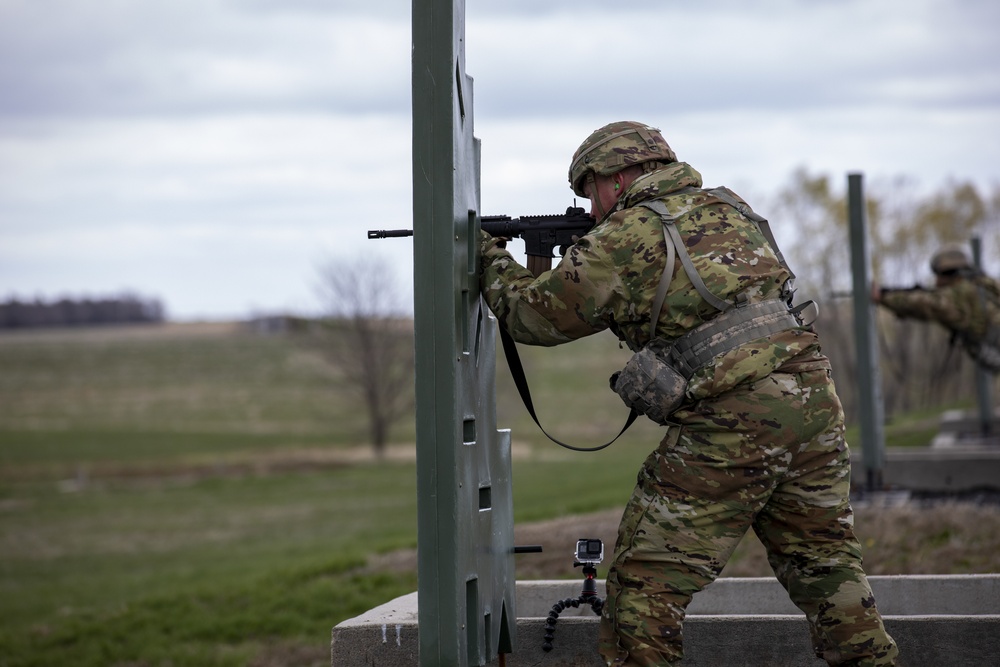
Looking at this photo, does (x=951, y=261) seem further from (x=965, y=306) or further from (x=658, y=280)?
(x=658, y=280)

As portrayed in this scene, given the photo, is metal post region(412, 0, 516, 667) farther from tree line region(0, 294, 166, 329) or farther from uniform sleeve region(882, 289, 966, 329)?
tree line region(0, 294, 166, 329)

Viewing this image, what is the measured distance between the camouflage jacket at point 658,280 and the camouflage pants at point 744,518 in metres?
0.10

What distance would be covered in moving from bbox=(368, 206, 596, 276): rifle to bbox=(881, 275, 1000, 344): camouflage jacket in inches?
359

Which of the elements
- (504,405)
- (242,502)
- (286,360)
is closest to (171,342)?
(286,360)

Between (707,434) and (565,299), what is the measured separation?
661 mm

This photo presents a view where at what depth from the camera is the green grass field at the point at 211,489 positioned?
920 cm

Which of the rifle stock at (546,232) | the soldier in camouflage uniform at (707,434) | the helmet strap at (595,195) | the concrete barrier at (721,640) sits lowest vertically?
the concrete barrier at (721,640)

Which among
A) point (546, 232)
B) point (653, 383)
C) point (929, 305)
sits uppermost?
point (929, 305)

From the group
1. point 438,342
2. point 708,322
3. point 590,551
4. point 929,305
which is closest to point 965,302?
point 929,305

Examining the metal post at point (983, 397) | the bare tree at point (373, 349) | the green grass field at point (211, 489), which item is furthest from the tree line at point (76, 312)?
the metal post at point (983, 397)

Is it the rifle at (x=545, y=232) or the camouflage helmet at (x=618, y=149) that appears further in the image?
the rifle at (x=545, y=232)

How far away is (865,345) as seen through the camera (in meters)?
11.0

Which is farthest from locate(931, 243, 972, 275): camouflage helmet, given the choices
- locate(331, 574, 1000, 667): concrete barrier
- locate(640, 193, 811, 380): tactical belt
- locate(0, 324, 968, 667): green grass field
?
locate(640, 193, 811, 380): tactical belt

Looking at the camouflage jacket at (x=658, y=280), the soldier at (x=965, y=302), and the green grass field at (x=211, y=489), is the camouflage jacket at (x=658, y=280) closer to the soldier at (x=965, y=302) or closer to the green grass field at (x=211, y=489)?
the green grass field at (x=211, y=489)
